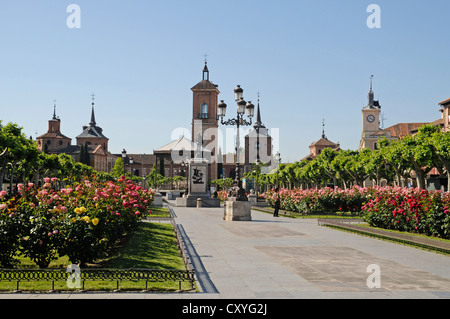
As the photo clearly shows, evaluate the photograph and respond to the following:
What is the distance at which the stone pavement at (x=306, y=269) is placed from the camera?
27.4 feet

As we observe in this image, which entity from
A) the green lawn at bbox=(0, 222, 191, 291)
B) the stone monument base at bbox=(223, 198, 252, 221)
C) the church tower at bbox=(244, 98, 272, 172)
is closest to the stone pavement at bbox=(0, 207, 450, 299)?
the green lawn at bbox=(0, 222, 191, 291)

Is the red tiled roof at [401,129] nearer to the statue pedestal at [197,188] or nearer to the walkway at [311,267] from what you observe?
the statue pedestal at [197,188]

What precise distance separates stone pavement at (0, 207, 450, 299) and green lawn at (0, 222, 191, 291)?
0.42 metres

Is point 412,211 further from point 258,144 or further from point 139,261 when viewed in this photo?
point 258,144

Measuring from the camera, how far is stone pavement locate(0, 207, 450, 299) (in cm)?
834

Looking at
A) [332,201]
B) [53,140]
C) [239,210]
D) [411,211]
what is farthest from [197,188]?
[53,140]

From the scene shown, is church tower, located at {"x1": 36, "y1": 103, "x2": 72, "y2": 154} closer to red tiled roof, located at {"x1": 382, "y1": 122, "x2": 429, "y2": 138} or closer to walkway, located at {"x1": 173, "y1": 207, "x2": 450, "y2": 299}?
red tiled roof, located at {"x1": 382, "y1": 122, "x2": 429, "y2": 138}

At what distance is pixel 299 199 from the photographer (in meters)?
33.8

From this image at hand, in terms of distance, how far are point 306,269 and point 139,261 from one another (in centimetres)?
372

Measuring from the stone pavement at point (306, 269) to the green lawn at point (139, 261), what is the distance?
420 millimetres

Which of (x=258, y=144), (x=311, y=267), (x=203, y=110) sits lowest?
(x=311, y=267)

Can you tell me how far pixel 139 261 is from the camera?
1130 cm
